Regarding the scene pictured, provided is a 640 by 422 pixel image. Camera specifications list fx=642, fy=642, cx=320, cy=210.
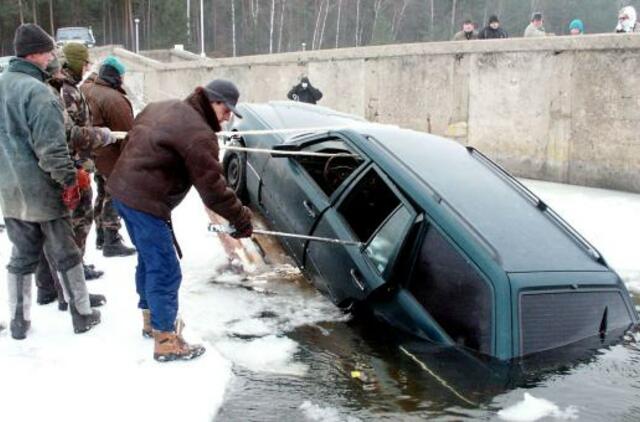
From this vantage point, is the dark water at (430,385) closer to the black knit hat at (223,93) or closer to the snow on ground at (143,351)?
the snow on ground at (143,351)

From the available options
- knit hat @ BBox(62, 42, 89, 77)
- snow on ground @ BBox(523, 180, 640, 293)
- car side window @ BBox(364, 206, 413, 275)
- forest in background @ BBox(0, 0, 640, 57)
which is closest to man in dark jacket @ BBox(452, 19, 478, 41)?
snow on ground @ BBox(523, 180, 640, 293)

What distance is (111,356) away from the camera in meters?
3.69

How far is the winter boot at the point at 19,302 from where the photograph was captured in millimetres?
3818

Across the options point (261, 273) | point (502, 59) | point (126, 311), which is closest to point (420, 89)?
point (502, 59)

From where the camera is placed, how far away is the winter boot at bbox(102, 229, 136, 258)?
5.61 meters

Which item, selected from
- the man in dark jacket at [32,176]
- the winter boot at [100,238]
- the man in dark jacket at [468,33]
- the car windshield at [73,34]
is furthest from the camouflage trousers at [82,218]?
the car windshield at [73,34]

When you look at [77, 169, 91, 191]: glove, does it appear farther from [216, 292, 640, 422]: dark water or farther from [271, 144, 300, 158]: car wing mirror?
[216, 292, 640, 422]: dark water

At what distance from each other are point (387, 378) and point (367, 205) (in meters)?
1.35

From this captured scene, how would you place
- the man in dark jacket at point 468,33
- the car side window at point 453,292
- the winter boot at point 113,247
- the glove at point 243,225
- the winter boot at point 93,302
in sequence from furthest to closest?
the man in dark jacket at point 468,33
the winter boot at point 113,247
the winter boot at point 93,302
the glove at point 243,225
the car side window at point 453,292

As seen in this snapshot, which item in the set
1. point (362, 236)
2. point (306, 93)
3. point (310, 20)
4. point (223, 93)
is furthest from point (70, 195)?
point (310, 20)

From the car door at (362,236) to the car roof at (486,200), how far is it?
7.4 inches

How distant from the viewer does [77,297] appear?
3914 millimetres

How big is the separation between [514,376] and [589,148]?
20.5 feet

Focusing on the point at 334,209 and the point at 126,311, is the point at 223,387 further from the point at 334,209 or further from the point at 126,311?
the point at 334,209
